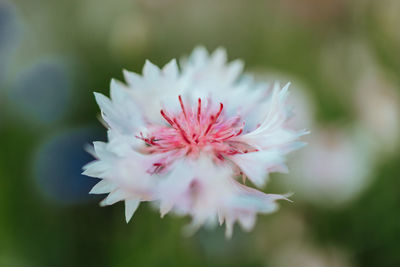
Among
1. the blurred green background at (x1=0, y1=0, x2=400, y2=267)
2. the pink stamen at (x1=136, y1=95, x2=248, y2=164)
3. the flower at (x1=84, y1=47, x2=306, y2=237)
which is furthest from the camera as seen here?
the blurred green background at (x1=0, y1=0, x2=400, y2=267)

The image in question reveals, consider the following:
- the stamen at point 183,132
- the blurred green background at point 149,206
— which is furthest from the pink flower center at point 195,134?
the blurred green background at point 149,206

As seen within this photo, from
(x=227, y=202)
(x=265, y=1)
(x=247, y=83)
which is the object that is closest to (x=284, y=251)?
(x=247, y=83)

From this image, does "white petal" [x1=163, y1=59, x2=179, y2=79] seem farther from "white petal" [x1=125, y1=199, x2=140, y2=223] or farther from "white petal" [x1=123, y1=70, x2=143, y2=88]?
"white petal" [x1=125, y1=199, x2=140, y2=223]

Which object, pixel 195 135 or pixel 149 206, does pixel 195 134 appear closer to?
pixel 195 135

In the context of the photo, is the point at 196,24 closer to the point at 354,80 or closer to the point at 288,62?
the point at 288,62

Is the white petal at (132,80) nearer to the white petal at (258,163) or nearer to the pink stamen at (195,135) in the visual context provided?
the pink stamen at (195,135)

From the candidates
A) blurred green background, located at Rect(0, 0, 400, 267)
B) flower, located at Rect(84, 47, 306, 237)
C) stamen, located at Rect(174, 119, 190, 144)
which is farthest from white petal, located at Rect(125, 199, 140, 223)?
blurred green background, located at Rect(0, 0, 400, 267)
